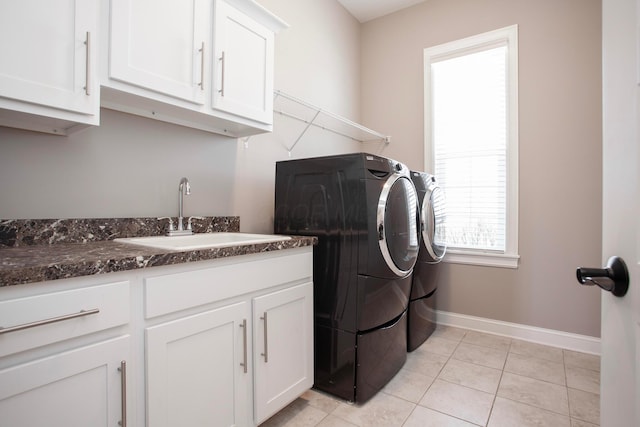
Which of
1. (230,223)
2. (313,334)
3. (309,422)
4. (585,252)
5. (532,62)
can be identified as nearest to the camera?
(309,422)

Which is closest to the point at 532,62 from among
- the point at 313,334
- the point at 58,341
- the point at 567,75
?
the point at 567,75

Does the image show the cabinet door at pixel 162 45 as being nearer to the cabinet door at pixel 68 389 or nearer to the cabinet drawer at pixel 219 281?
the cabinet drawer at pixel 219 281

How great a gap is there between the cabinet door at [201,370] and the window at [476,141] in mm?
2026

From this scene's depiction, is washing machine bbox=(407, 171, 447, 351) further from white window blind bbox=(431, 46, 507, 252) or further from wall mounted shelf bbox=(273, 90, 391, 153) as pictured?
wall mounted shelf bbox=(273, 90, 391, 153)

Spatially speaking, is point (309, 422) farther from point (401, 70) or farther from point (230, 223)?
point (401, 70)

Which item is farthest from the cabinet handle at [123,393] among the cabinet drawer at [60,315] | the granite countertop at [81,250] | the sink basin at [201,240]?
the sink basin at [201,240]

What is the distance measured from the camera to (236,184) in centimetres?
212

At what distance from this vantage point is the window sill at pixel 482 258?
2676 mm

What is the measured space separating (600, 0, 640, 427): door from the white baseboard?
229cm

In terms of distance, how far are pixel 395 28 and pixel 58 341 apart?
3532 mm

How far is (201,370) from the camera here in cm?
118

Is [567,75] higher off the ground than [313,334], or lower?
higher

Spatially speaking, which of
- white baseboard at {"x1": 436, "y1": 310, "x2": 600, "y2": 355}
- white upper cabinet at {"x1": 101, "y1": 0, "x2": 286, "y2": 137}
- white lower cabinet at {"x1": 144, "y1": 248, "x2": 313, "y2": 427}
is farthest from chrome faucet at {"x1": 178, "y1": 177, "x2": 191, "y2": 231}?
white baseboard at {"x1": 436, "y1": 310, "x2": 600, "y2": 355}

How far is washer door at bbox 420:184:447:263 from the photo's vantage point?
2.40m
